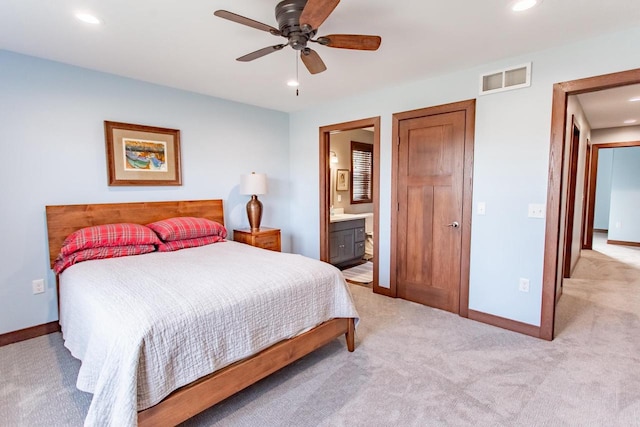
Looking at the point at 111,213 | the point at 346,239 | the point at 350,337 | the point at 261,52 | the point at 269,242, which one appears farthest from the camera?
the point at 346,239

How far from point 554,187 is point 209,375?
9.33ft

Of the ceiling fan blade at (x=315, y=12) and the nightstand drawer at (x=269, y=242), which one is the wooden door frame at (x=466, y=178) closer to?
the ceiling fan blade at (x=315, y=12)

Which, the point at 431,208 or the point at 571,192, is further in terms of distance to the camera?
the point at 571,192

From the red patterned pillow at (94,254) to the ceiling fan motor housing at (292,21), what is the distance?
88.4 inches

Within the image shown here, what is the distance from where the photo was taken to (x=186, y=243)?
3.21 metres

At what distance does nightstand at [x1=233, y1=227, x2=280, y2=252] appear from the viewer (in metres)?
3.81

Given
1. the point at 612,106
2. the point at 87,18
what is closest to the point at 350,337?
the point at 87,18

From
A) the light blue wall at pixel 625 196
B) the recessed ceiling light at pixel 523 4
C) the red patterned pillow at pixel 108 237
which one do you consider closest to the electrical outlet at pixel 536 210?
the recessed ceiling light at pixel 523 4

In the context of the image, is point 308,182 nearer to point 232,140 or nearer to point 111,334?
point 232,140

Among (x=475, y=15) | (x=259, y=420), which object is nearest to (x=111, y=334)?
(x=259, y=420)

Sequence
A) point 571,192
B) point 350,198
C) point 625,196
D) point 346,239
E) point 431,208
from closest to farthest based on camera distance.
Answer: point 431,208 < point 571,192 < point 346,239 < point 350,198 < point 625,196

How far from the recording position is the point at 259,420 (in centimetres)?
180

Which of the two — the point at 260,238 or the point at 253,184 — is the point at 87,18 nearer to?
the point at 253,184

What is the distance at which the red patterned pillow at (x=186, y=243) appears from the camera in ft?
10.1
